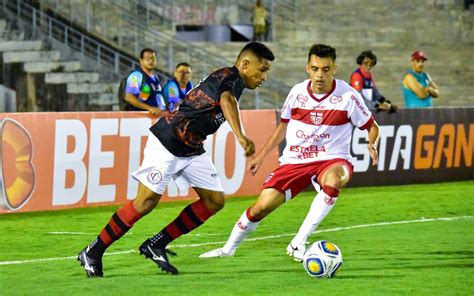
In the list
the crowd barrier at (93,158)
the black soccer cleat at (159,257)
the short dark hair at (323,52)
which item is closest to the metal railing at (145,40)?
the crowd barrier at (93,158)

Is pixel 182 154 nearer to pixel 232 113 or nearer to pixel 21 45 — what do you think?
pixel 232 113

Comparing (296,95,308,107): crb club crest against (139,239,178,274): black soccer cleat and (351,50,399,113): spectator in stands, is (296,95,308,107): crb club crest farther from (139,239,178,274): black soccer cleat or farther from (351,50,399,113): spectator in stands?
(351,50,399,113): spectator in stands

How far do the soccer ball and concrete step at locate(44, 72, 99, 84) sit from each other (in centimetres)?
1557

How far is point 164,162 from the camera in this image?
994 centimetres

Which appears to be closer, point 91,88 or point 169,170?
point 169,170

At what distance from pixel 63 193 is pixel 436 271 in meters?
6.18

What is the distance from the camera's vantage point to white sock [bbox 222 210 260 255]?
1072 centimetres

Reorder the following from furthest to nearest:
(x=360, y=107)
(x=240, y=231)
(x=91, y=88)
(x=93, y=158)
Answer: (x=91, y=88)
(x=93, y=158)
(x=360, y=107)
(x=240, y=231)

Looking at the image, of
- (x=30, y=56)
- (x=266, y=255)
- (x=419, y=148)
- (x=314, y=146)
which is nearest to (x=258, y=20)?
(x=30, y=56)

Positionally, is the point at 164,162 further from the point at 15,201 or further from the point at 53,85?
the point at 53,85

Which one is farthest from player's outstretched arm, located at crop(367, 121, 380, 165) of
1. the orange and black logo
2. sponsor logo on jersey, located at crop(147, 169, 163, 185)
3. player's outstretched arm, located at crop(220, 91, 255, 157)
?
the orange and black logo

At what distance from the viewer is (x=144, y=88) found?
17.3m

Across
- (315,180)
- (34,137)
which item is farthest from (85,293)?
(34,137)

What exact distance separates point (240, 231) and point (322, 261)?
1122 millimetres
